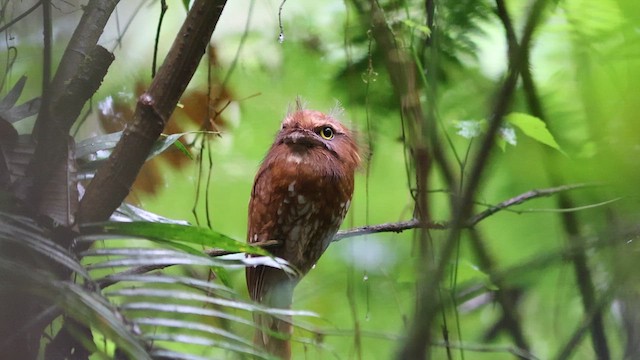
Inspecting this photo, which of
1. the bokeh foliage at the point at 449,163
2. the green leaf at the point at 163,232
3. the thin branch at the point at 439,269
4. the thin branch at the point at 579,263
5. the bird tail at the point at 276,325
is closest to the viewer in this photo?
the thin branch at the point at 439,269

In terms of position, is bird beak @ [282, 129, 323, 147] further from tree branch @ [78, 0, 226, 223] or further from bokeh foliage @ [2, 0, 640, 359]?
tree branch @ [78, 0, 226, 223]

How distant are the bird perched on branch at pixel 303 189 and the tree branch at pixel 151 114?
0.46m

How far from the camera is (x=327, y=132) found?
1.29 meters

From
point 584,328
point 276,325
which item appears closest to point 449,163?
point 584,328

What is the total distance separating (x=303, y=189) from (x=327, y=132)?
0.12 metres

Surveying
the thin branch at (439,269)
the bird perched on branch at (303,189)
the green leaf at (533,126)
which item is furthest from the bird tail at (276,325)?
the green leaf at (533,126)

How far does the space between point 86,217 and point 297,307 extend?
62cm

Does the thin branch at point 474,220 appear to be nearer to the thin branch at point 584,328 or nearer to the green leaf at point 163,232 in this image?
the thin branch at point 584,328

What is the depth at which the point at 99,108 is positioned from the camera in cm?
103

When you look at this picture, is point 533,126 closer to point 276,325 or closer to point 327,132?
point 327,132

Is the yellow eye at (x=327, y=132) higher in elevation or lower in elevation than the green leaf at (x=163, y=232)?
higher

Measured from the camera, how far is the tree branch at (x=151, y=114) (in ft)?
2.49

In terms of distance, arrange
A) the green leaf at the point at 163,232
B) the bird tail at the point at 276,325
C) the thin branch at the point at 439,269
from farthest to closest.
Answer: the bird tail at the point at 276,325 < the green leaf at the point at 163,232 < the thin branch at the point at 439,269

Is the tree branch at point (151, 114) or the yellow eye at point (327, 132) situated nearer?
the tree branch at point (151, 114)
